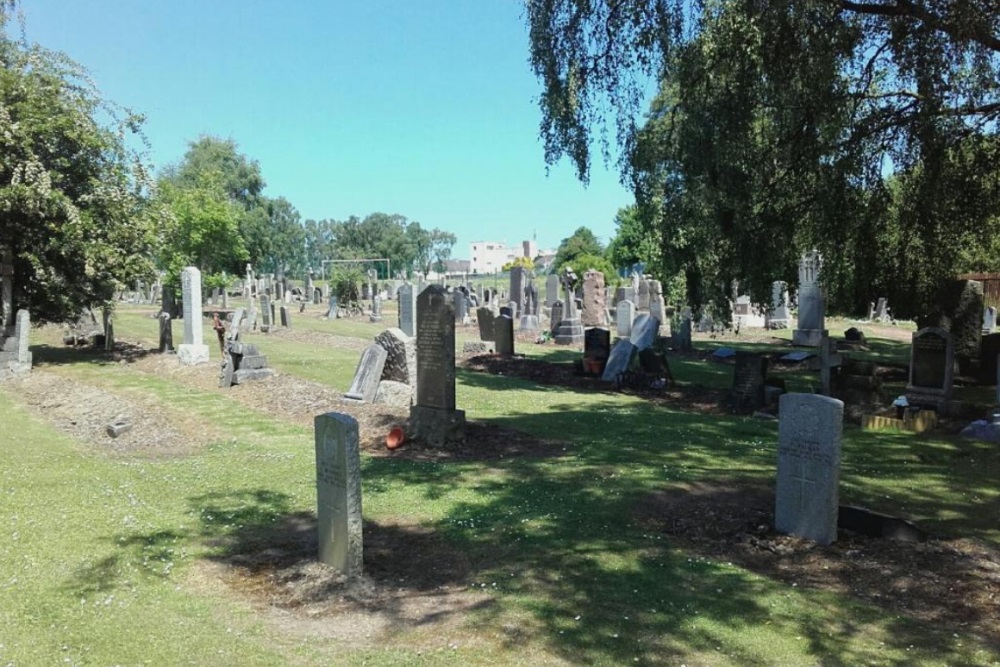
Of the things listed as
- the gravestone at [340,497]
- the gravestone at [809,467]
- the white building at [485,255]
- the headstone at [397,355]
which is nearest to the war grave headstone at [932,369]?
the gravestone at [809,467]

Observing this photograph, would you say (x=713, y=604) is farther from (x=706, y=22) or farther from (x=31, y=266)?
(x=31, y=266)

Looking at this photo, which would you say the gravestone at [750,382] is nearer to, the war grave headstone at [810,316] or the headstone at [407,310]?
the headstone at [407,310]

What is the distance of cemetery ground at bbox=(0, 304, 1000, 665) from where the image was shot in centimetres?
453

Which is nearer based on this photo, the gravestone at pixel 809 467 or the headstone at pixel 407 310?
the gravestone at pixel 809 467

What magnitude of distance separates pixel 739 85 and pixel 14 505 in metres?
11.4

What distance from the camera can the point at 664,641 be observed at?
14.6 ft

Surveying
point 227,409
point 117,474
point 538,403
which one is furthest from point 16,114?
point 538,403

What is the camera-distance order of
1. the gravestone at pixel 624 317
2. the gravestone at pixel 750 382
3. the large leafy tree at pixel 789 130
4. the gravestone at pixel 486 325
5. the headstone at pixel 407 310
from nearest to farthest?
the large leafy tree at pixel 789 130 → the gravestone at pixel 750 382 → the headstone at pixel 407 310 → the gravestone at pixel 486 325 → the gravestone at pixel 624 317

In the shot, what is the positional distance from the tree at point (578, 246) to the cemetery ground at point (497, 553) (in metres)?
68.3

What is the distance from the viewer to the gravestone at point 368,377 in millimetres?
13859

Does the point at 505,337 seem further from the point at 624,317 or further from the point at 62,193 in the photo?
the point at 62,193

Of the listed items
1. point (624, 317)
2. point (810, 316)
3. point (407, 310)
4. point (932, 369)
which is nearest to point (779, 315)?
point (810, 316)

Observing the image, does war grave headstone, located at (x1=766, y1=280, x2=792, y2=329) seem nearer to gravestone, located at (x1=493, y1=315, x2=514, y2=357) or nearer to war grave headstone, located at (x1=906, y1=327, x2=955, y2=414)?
gravestone, located at (x1=493, y1=315, x2=514, y2=357)

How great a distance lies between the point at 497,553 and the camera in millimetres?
6129
